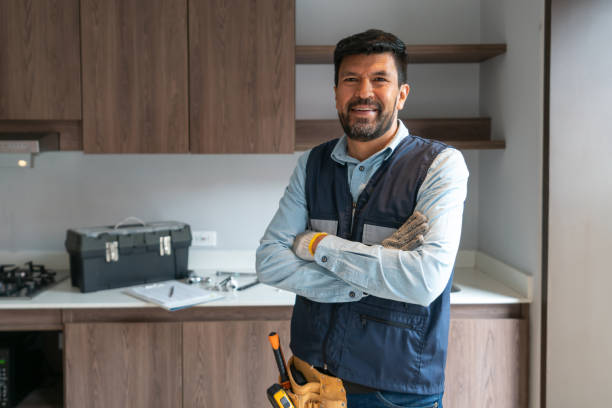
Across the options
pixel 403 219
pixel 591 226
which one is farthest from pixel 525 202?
pixel 403 219

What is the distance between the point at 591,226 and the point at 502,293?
1.55 ft

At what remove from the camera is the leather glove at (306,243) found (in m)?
1.47

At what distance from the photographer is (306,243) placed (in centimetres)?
150

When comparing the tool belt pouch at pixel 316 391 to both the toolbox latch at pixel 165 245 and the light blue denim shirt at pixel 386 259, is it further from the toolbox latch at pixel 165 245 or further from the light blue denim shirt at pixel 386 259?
the toolbox latch at pixel 165 245

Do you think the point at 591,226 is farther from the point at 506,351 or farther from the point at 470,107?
the point at 470,107

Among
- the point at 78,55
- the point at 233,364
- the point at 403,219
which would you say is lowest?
the point at 233,364

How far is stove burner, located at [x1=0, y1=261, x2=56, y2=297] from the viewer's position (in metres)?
2.29

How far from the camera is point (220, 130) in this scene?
244 centimetres

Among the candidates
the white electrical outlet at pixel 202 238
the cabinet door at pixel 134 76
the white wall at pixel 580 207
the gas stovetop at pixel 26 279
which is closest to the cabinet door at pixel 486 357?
the white wall at pixel 580 207

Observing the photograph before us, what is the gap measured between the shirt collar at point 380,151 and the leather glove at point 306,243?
0.75 feet

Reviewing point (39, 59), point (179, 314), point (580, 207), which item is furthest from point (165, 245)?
point (580, 207)

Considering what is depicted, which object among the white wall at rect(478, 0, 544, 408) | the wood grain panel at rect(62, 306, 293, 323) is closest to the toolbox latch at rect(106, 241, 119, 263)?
the wood grain panel at rect(62, 306, 293, 323)

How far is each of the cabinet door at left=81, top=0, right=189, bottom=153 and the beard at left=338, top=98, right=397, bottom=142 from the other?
3.89 feet

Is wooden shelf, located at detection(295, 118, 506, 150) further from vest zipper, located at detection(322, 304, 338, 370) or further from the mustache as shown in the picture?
vest zipper, located at detection(322, 304, 338, 370)
